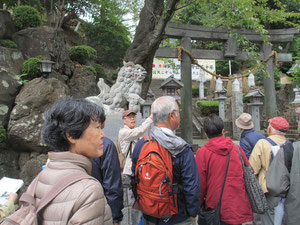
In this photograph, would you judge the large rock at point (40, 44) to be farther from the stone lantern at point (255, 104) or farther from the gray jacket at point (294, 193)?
→ the stone lantern at point (255, 104)

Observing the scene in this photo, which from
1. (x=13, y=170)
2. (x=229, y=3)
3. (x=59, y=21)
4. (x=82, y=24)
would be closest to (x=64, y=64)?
(x=13, y=170)

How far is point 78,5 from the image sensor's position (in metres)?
14.6

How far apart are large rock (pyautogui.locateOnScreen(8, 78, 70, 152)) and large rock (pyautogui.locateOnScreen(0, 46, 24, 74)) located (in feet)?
→ 6.23

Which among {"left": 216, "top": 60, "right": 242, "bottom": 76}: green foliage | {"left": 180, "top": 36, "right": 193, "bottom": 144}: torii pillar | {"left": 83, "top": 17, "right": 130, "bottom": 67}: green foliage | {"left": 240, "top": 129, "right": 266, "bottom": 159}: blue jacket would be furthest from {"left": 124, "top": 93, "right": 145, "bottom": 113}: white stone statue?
{"left": 216, "top": 60, "right": 242, "bottom": 76}: green foliage

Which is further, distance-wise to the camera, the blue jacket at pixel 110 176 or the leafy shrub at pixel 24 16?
the leafy shrub at pixel 24 16

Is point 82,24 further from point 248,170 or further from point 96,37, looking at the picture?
point 248,170

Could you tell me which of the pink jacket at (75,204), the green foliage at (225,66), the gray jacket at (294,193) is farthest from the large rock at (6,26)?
the green foliage at (225,66)

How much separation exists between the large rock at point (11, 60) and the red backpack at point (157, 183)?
25.4ft

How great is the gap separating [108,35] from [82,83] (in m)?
7.83

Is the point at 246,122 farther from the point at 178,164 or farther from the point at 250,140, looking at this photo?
the point at 178,164

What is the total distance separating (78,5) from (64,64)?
7327 mm

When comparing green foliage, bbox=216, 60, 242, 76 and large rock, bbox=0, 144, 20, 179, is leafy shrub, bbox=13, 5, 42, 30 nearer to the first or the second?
large rock, bbox=0, 144, 20, 179

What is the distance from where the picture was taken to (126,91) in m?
5.53

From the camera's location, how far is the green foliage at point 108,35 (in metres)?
16.0
